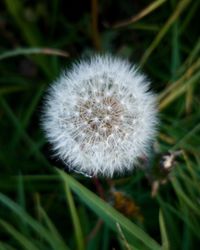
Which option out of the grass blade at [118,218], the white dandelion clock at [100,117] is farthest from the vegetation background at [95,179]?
the white dandelion clock at [100,117]

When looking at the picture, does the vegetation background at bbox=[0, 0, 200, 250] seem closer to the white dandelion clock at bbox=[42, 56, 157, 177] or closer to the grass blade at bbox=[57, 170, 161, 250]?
the grass blade at bbox=[57, 170, 161, 250]

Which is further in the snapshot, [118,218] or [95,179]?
[95,179]

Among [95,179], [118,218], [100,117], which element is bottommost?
[118,218]

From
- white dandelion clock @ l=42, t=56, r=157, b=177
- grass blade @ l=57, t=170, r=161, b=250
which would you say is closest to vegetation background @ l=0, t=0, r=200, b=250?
grass blade @ l=57, t=170, r=161, b=250

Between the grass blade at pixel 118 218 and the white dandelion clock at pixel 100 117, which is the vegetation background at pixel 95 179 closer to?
the grass blade at pixel 118 218

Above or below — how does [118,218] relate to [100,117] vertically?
below

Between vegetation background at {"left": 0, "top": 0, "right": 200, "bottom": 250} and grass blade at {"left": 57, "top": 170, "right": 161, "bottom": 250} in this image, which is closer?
grass blade at {"left": 57, "top": 170, "right": 161, "bottom": 250}
